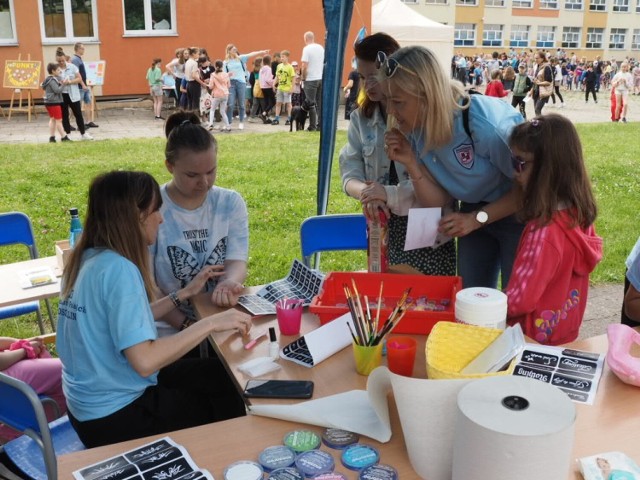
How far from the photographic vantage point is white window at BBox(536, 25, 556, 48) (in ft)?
146

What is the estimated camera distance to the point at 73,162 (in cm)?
789

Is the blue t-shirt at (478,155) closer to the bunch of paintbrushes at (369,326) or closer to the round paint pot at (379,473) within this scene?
the bunch of paintbrushes at (369,326)

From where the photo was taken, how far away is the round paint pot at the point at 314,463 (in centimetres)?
126

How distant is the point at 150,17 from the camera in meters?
14.9

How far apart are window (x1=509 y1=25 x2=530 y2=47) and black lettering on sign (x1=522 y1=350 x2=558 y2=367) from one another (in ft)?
153

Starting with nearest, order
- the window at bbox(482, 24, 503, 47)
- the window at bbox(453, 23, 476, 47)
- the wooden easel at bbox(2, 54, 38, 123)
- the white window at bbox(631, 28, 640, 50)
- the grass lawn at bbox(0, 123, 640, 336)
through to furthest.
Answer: the grass lawn at bbox(0, 123, 640, 336) < the wooden easel at bbox(2, 54, 38, 123) < the window at bbox(453, 23, 476, 47) < the window at bbox(482, 24, 503, 47) < the white window at bbox(631, 28, 640, 50)

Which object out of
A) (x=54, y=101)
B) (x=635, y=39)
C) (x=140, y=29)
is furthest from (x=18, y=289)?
(x=635, y=39)

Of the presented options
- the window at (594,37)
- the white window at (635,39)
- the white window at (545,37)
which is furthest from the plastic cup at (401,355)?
the white window at (635,39)

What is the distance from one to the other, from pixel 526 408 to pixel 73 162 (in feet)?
25.6

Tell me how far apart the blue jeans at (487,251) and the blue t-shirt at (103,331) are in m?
1.38

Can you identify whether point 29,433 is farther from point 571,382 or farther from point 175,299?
point 571,382

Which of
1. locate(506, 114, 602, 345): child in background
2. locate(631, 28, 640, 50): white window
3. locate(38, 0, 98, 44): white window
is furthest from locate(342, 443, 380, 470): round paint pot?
locate(631, 28, 640, 50): white window

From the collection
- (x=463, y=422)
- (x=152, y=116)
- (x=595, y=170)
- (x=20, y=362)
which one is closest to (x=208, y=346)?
(x=20, y=362)

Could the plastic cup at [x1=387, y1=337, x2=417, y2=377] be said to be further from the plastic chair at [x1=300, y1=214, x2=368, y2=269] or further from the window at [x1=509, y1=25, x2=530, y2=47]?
the window at [x1=509, y1=25, x2=530, y2=47]
